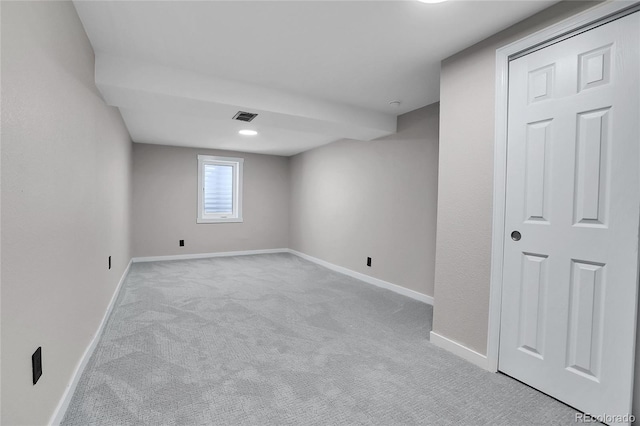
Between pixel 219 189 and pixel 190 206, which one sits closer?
pixel 190 206

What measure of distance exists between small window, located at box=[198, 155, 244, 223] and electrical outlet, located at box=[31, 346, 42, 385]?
193 inches

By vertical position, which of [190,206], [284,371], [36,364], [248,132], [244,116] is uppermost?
[248,132]

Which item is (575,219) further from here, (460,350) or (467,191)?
(460,350)

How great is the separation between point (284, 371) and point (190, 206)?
4.70m

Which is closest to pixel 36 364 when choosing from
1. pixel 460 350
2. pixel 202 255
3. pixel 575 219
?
pixel 460 350

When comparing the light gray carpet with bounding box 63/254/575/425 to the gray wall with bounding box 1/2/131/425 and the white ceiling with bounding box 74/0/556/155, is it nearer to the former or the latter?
the gray wall with bounding box 1/2/131/425

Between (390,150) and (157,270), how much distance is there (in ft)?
13.2

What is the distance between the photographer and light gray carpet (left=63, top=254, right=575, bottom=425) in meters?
1.62

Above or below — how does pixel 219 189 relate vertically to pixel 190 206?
above

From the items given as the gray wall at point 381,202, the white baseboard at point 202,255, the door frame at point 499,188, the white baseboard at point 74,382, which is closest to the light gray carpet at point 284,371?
the white baseboard at point 74,382

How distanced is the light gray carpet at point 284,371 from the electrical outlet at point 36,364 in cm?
43

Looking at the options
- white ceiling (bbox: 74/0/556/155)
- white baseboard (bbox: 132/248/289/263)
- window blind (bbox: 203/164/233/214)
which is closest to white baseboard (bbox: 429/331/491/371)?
white ceiling (bbox: 74/0/556/155)

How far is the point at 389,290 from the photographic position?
399 centimetres

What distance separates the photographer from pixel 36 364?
1.25 m
